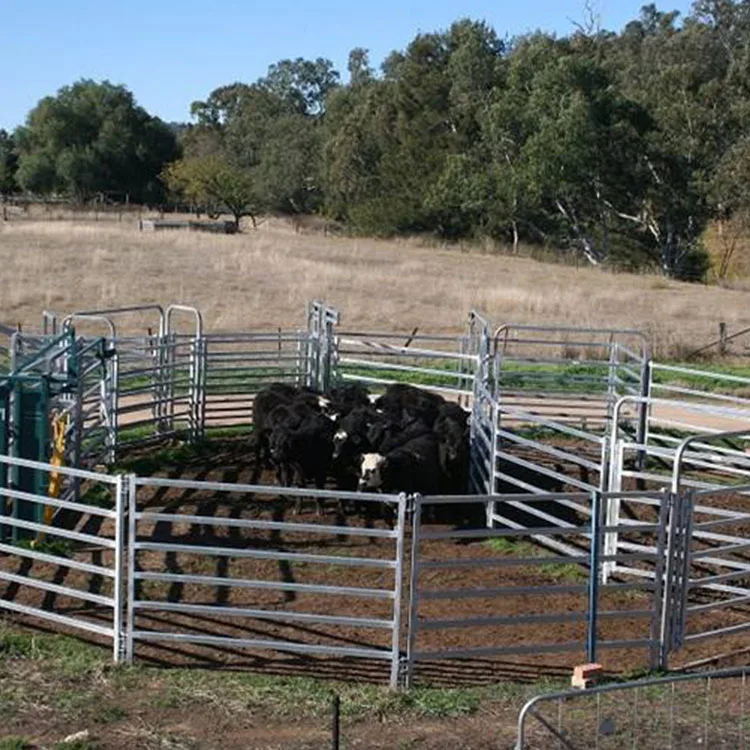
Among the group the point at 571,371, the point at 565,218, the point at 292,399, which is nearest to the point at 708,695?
the point at 292,399

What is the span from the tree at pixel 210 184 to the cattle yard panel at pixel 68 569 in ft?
240

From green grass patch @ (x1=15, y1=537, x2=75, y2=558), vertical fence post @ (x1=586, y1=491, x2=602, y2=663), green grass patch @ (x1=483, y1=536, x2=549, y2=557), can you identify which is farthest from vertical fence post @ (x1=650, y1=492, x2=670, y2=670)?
green grass patch @ (x1=15, y1=537, x2=75, y2=558)

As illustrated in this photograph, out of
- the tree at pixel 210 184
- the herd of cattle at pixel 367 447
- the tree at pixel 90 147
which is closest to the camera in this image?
the herd of cattle at pixel 367 447

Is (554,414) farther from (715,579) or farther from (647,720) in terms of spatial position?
(647,720)

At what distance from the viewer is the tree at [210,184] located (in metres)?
87.2

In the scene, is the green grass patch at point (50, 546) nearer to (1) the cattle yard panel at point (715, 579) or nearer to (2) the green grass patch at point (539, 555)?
(2) the green grass patch at point (539, 555)

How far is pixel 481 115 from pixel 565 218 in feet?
24.7

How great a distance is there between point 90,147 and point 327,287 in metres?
54.0

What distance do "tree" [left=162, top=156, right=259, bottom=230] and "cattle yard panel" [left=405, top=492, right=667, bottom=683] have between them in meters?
74.1

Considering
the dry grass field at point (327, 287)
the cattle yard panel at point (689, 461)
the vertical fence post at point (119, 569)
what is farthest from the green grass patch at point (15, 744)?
the dry grass field at point (327, 287)

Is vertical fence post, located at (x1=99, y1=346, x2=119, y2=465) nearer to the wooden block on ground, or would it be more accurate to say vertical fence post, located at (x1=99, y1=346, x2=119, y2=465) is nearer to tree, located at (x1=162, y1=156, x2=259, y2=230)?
the wooden block on ground

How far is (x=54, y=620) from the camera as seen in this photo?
10.7 metres

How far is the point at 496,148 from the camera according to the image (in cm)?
6325

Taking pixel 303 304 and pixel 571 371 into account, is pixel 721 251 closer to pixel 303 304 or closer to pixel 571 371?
pixel 303 304
